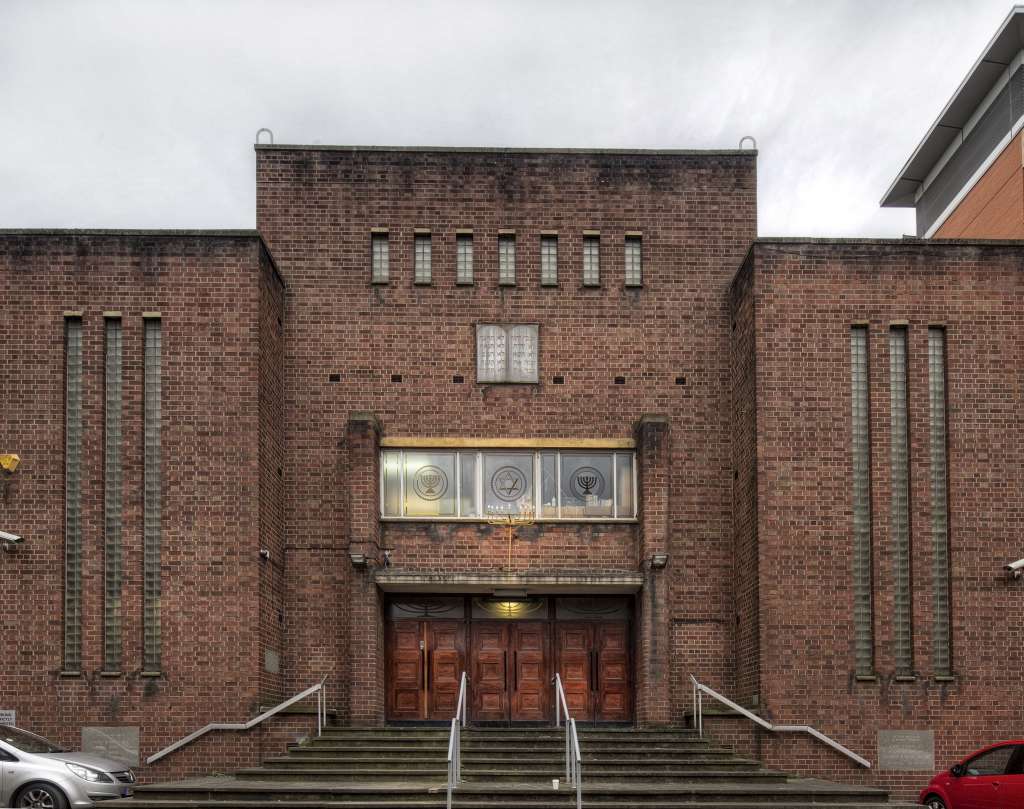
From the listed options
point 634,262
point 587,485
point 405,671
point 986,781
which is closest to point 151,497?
point 405,671

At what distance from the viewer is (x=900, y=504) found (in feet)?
65.4

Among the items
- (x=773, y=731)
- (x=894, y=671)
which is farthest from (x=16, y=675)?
(x=894, y=671)

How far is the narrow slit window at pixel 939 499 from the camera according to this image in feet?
64.1

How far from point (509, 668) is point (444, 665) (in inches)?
39.5

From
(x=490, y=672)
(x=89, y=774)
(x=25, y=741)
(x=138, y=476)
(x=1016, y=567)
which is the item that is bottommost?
(x=89, y=774)

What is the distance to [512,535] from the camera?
21156 mm

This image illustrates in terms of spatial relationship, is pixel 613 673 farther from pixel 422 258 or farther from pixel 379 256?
pixel 379 256

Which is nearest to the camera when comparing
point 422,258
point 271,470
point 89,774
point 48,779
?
point 48,779

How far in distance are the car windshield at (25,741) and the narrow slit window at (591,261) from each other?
10400 millimetres

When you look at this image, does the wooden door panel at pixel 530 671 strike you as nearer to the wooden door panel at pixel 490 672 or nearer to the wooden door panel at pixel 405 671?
the wooden door panel at pixel 490 672

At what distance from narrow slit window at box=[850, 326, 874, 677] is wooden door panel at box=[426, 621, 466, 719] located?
5.96 metres

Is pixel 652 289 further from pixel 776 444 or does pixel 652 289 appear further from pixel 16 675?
pixel 16 675

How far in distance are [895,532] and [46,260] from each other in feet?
42.2

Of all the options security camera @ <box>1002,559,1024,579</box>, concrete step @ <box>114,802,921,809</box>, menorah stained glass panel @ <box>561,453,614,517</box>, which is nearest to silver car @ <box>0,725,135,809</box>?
concrete step @ <box>114,802,921,809</box>
